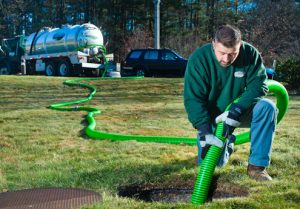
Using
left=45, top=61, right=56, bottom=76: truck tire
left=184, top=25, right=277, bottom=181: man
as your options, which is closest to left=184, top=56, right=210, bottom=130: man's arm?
left=184, top=25, right=277, bottom=181: man

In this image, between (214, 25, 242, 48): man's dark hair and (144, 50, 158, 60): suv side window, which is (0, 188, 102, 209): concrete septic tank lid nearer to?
(214, 25, 242, 48): man's dark hair

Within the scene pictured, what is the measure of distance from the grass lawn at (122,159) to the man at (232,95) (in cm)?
38

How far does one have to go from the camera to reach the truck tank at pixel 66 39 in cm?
1947

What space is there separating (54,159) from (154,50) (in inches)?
583

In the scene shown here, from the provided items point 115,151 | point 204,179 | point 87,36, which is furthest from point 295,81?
point 204,179

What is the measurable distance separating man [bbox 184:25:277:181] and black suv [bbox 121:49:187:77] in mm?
15073

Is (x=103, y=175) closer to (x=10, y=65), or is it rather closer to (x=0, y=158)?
(x=0, y=158)

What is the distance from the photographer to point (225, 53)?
296 centimetres

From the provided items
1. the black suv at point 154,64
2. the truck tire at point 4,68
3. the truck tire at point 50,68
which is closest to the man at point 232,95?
the black suv at point 154,64

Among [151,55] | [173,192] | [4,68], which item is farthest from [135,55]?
[173,192]

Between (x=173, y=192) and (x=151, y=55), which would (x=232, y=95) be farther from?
(x=151, y=55)

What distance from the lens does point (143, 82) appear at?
1346cm

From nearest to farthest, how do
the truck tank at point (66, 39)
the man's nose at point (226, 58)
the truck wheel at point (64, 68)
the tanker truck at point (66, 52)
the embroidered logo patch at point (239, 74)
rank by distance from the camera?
1. the man's nose at point (226, 58)
2. the embroidered logo patch at point (239, 74)
3. the tanker truck at point (66, 52)
4. the truck wheel at point (64, 68)
5. the truck tank at point (66, 39)

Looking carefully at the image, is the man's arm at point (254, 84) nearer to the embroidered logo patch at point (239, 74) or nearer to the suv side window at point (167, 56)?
the embroidered logo patch at point (239, 74)
